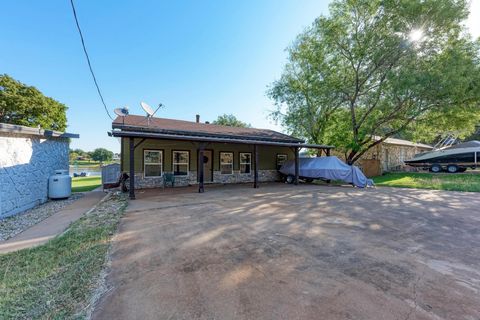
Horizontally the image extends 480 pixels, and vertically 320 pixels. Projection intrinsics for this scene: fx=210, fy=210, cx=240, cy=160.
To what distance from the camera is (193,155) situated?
1240 cm

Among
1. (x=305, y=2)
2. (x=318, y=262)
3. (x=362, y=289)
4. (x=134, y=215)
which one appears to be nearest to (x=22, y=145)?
(x=134, y=215)

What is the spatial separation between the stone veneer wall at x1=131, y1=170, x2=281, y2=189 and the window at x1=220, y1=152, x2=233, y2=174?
0.27m

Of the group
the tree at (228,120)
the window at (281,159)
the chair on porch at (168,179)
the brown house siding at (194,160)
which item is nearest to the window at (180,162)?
the brown house siding at (194,160)

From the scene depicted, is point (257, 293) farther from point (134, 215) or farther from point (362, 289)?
point (134, 215)

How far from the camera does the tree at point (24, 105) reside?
20016mm

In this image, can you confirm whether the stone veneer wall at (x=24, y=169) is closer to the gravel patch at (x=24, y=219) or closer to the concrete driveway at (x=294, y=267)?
the gravel patch at (x=24, y=219)

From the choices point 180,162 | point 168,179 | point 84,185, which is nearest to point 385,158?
point 180,162

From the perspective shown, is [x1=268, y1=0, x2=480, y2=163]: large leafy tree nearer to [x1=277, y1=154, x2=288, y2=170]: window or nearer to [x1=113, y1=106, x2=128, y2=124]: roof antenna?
[x1=277, y1=154, x2=288, y2=170]: window

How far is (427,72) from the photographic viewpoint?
11.8 meters

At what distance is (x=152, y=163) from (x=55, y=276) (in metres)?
8.87

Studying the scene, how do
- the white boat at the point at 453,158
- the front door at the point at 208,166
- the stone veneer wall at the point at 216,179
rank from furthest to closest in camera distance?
the white boat at the point at 453,158
the front door at the point at 208,166
the stone veneer wall at the point at 216,179

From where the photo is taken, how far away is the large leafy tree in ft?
39.1

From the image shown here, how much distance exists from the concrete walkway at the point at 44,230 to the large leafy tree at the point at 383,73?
49.9ft

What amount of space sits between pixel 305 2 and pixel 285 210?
35.9 ft
